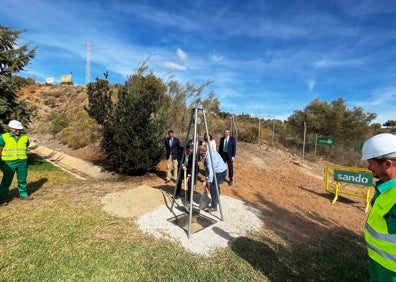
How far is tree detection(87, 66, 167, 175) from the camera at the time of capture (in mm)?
8688

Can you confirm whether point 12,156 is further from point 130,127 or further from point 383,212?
point 383,212

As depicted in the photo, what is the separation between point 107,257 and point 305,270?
304cm

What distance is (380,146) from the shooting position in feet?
6.17

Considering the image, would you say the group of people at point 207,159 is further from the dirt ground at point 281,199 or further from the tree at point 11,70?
the tree at point 11,70

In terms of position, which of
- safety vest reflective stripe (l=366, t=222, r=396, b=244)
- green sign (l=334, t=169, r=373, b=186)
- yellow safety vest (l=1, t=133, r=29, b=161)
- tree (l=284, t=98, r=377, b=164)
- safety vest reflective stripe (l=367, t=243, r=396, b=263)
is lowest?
green sign (l=334, t=169, r=373, b=186)

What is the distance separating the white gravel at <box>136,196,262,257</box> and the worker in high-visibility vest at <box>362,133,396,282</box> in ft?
8.80

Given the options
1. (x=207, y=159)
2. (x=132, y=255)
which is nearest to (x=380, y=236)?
(x=132, y=255)

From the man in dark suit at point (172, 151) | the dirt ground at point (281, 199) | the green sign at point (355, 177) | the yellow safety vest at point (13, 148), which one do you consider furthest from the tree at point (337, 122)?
the yellow safety vest at point (13, 148)

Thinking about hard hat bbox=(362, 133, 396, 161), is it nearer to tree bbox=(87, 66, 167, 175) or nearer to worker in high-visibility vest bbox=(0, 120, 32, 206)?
worker in high-visibility vest bbox=(0, 120, 32, 206)

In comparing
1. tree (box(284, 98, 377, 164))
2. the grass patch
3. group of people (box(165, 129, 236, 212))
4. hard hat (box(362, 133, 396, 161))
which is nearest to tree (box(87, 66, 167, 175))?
group of people (box(165, 129, 236, 212))

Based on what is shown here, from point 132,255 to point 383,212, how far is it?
3423mm

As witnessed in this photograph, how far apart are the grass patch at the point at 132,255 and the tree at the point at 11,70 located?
15.4ft

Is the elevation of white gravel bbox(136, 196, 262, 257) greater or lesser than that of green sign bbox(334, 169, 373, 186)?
lesser

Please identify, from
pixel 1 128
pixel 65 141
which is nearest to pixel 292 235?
pixel 1 128
